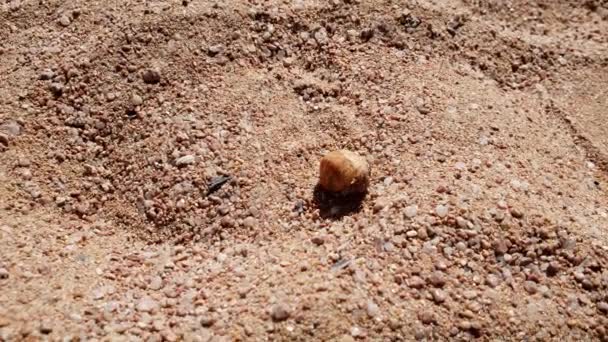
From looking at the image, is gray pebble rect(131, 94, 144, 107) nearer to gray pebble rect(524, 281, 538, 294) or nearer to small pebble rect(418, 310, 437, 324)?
small pebble rect(418, 310, 437, 324)

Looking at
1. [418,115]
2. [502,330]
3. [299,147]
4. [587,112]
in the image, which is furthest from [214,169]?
[587,112]

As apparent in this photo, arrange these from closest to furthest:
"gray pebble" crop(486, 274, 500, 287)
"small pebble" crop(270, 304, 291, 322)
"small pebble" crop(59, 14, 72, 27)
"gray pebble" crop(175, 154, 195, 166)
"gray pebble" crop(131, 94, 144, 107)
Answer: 1. "small pebble" crop(270, 304, 291, 322)
2. "gray pebble" crop(486, 274, 500, 287)
3. "gray pebble" crop(175, 154, 195, 166)
4. "gray pebble" crop(131, 94, 144, 107)
5. "small pebble" crop(59, 14, 72, 27)

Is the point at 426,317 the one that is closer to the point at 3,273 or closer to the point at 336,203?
the point at 336,203

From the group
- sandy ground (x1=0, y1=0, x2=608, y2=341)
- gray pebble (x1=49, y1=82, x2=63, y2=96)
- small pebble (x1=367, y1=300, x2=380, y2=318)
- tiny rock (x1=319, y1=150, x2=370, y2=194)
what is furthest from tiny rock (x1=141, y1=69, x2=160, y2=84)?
small pebble (x1=367, y1=300, x2=380, y2=318)

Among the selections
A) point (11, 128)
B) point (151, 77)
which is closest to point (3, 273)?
point (11, 128)

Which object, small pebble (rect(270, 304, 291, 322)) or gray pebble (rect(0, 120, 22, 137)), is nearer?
small pebble (rect(270, 304, 291, 322))

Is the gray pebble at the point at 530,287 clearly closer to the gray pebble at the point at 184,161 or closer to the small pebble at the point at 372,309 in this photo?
the small pebble at the point at 372,309

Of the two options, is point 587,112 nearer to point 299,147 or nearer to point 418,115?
point 418,115
